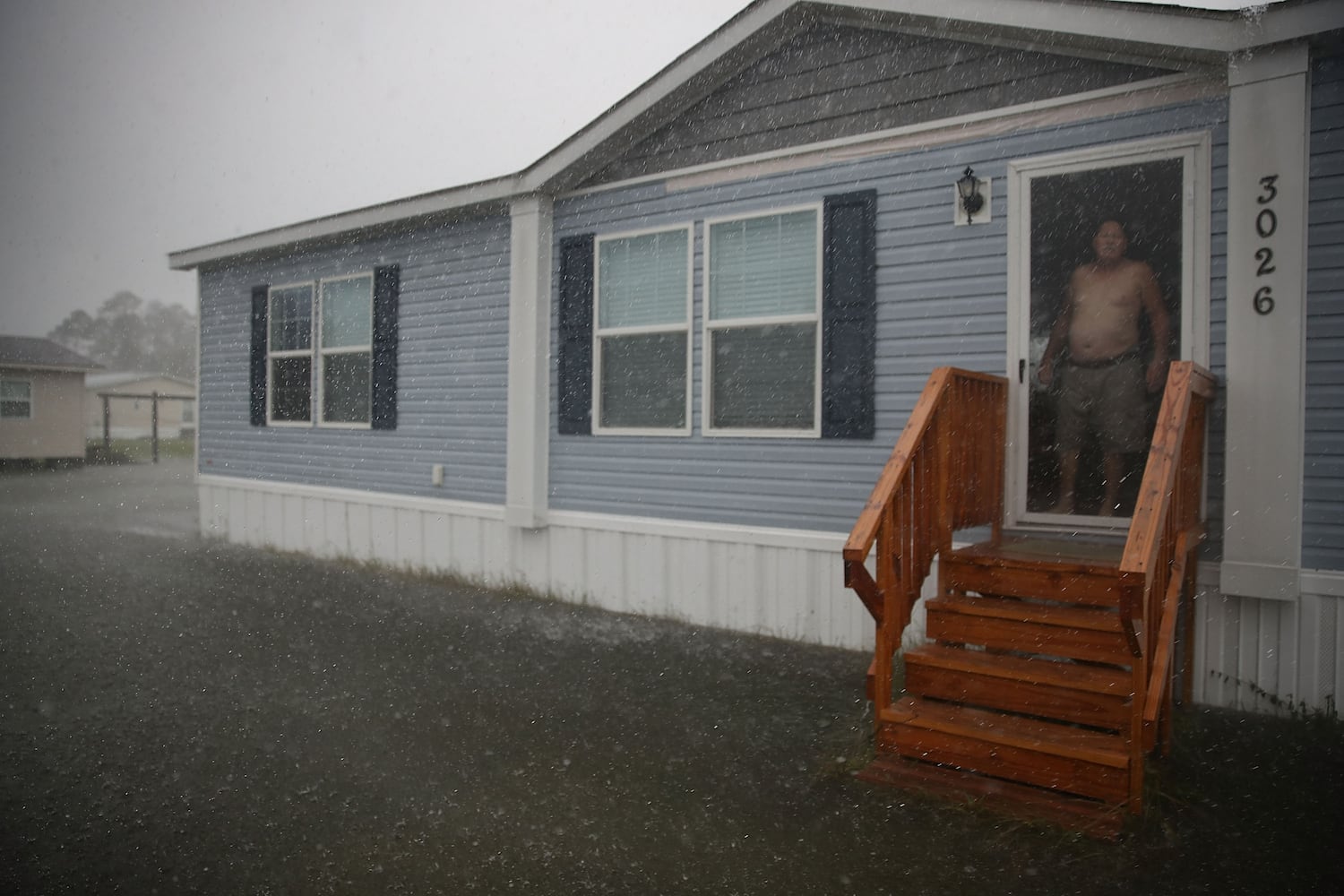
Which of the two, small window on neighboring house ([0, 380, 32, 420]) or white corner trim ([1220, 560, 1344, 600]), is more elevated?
small window on neighboring house ([0, 380, 32, 420])

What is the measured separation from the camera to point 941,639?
3.94 m

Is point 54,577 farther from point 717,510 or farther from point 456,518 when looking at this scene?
point 717,510

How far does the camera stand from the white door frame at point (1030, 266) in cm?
443

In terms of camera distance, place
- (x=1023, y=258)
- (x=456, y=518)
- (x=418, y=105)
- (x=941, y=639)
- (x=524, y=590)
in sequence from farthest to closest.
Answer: (x=418, y=105), (x=456, y=518), (x=524, y=590), (x=1023, y=258), (x=941, y=639)

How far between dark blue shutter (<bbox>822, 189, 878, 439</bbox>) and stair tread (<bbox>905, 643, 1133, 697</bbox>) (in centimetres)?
199

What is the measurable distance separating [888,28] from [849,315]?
1819mm

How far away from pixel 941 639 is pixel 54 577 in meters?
7.68

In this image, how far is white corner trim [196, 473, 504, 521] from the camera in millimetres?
7602

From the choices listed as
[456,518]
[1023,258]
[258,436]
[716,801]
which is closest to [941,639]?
[716,801]

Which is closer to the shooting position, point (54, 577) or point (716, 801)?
point (716, 801)

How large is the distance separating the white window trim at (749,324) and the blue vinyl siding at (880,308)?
5 centimetres

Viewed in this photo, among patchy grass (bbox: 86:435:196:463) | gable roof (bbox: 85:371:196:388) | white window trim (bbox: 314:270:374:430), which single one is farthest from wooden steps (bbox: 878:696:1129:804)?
gable roof (bbox: 85:371:196:388)

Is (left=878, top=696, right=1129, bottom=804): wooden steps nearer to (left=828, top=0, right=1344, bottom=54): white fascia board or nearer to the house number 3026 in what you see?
the house number 3026

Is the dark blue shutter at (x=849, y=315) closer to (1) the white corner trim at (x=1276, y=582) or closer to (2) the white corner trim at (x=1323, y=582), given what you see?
(1) the white corner trim at (x=1276, y=582)
